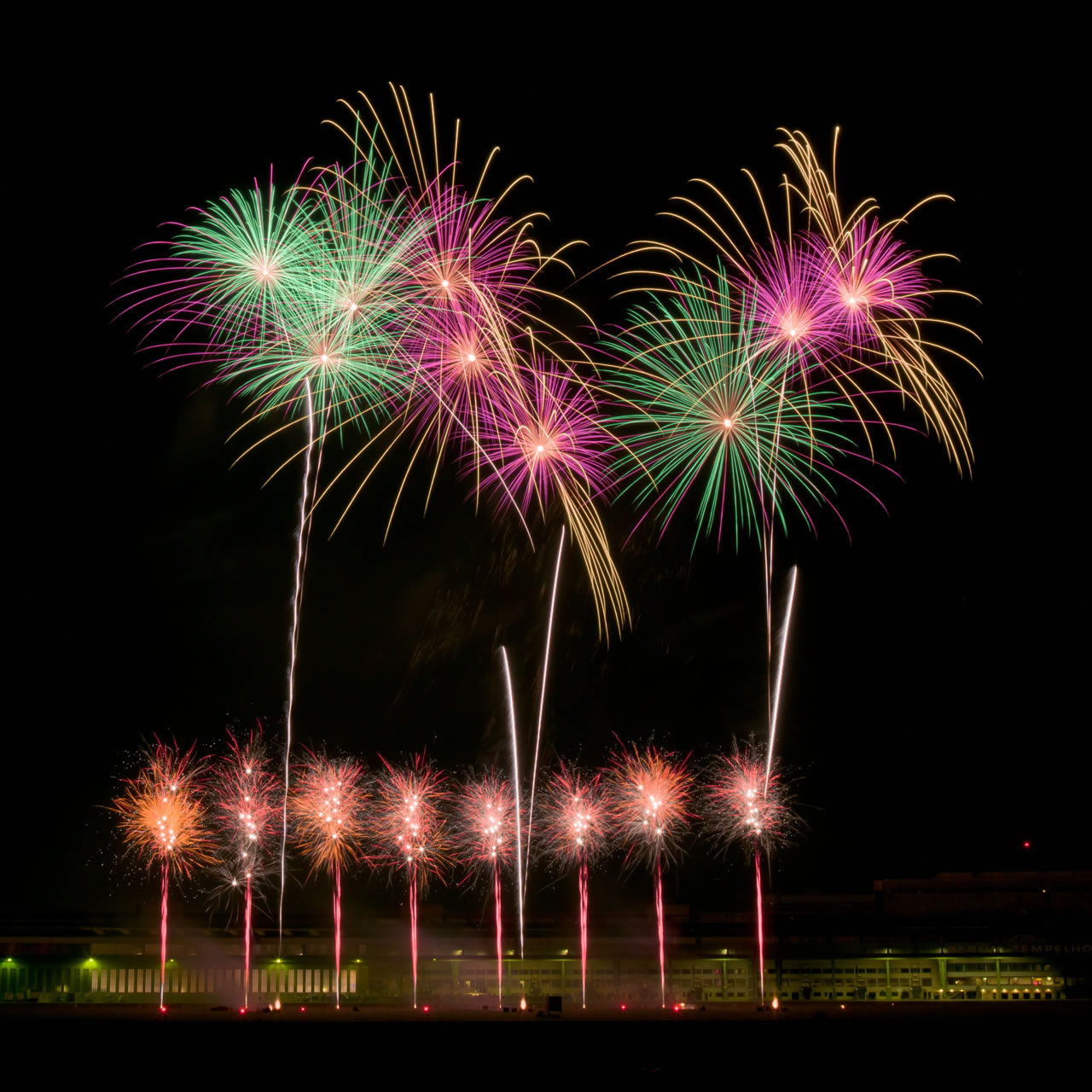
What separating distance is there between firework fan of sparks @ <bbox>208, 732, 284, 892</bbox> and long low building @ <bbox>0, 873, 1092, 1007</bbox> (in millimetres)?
6113

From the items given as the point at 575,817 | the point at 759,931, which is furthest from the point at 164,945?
the point at 759,931

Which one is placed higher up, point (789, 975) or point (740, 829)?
point (740, 829)

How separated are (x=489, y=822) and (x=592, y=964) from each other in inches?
294

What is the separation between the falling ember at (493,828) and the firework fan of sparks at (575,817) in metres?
1.89

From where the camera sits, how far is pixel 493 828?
158 ft

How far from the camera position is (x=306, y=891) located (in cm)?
6656

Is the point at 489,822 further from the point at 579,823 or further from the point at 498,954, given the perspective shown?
the point at 498,954

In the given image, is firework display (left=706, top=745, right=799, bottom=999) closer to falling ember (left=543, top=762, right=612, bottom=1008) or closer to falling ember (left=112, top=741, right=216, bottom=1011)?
falling ember (left=543, top=762, right=612, bottom=1008)

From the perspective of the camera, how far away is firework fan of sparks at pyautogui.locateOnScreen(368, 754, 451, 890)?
4769 centimetres

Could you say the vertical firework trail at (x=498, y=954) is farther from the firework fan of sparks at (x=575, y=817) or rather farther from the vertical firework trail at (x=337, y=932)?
the vertical firework trail at (x=337, y=932)

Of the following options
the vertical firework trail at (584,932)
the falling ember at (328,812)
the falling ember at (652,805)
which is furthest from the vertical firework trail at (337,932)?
the falling ember at (652,805)

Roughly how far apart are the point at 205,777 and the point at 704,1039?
2257 centimetres

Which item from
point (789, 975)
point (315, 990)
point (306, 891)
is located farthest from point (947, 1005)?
point (306, 891)

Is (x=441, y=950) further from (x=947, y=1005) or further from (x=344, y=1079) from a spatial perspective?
(x=344, y=1079)
